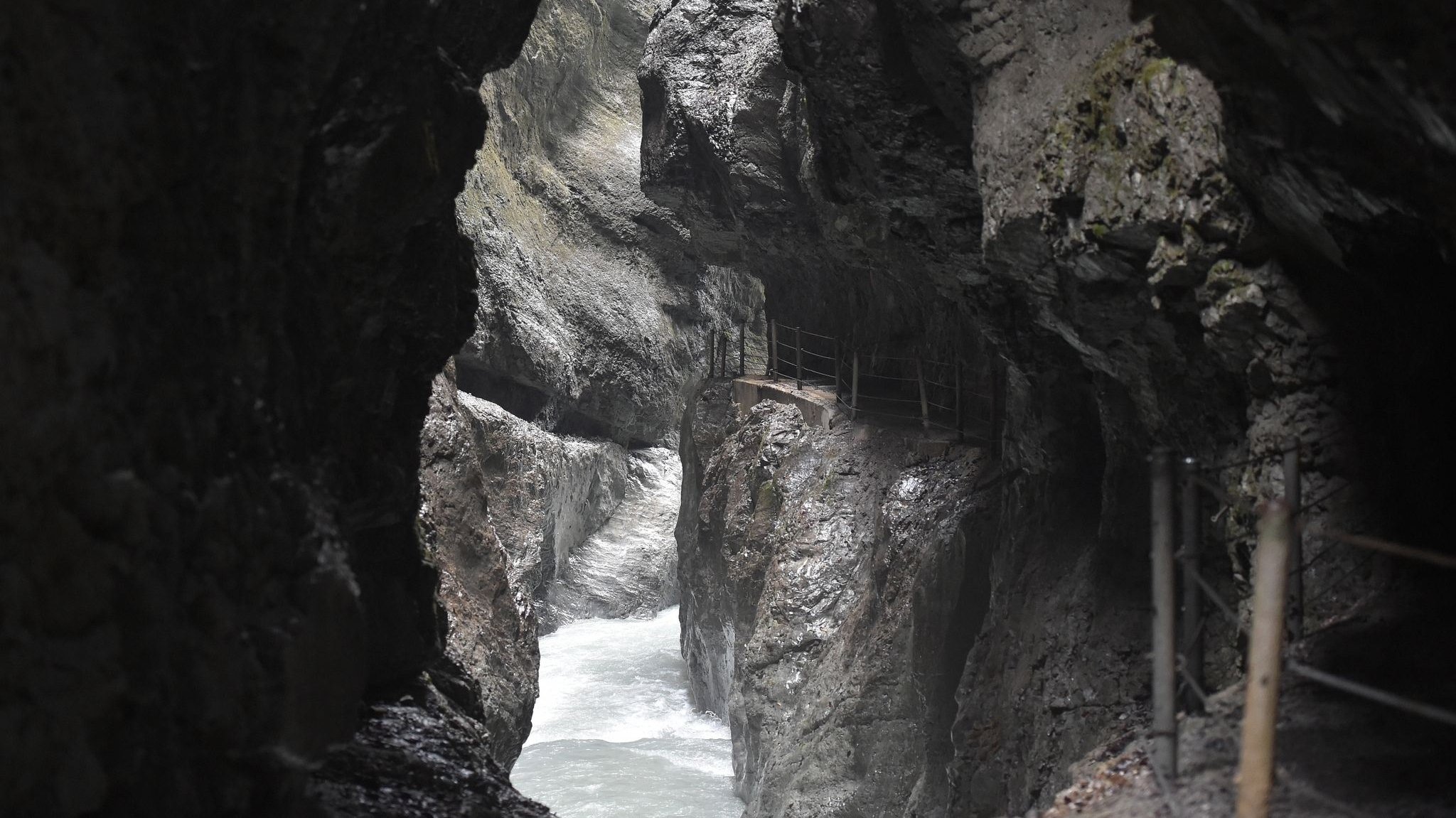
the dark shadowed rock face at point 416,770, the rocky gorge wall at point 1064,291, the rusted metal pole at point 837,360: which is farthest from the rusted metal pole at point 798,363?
the dark shadowed rock face at point 416,770

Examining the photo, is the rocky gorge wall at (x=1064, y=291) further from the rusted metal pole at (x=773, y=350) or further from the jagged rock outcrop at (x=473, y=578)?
the jagged rock outcrop at (x=473, y=578)

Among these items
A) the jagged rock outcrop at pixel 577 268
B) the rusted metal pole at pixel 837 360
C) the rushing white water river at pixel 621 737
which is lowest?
the rushing white water river at pixel 621 737

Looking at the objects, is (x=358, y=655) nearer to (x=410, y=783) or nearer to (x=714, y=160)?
(x=410, y=783)

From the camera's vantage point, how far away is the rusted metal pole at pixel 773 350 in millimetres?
20641

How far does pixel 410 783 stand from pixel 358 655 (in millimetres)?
1823

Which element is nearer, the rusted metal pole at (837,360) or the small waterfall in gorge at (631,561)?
the rusted metal pole at (837,360)

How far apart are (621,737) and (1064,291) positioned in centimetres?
1238

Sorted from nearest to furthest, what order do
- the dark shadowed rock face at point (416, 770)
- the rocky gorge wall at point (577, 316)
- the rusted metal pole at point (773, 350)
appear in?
1. the dark shadowed rock face at point (416, 770)
2. the rusted metal pole at point (773, 350)
3. the rocky gorge wall at point (577, 316)

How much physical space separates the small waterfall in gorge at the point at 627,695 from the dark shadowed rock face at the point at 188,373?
419 inches

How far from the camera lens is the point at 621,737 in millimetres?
18906

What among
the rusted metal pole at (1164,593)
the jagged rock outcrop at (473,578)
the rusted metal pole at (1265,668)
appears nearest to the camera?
the rusted metal pole at (1265,668)

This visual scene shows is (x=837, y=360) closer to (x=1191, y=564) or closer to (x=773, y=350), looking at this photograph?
(x=773, y=350)

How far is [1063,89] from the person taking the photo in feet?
27.3

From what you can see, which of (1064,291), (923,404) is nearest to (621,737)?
(923,404)
